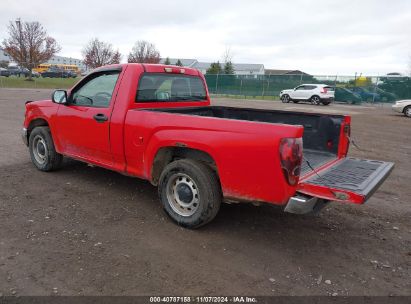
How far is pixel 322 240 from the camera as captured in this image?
3.87 metres

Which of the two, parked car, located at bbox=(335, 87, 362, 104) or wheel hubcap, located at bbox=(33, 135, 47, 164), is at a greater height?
parked car, located at bbox=(335, 87, 362, 104)

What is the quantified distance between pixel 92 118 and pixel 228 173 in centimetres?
224

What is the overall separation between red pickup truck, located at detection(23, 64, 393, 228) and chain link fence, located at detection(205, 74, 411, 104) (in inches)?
1053

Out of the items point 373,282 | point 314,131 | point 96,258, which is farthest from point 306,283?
point 314,131

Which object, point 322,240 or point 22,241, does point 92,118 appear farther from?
point 322,240

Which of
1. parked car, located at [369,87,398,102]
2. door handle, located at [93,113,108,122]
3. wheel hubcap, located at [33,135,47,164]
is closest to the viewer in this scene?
door handle, located at [93,113,108,122]

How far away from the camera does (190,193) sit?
393cm

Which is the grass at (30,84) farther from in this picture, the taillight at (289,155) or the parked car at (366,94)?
the taillight at (289,155)

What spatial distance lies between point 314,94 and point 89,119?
23.8 metres

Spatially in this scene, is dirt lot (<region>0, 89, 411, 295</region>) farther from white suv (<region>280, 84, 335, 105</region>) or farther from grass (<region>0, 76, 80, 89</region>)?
grass (<region>0, 76, 80, 89</region>)

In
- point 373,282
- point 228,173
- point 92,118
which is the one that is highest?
point 92,118

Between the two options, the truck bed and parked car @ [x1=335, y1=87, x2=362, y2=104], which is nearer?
the truck bed

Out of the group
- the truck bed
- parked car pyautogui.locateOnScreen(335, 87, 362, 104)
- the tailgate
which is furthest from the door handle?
parked car pyautogui.locateOnScreen(335, 87, 362, 104)

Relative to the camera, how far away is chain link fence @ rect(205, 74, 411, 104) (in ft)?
91.9
